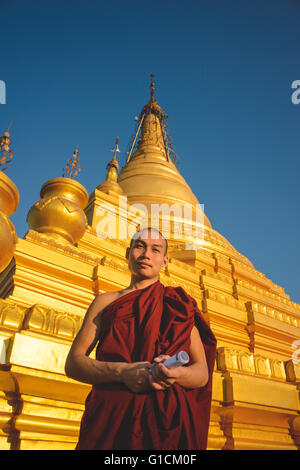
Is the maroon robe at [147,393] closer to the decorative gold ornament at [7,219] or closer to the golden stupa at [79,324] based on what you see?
the golden stupa at [79,324]

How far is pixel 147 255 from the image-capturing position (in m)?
2.18

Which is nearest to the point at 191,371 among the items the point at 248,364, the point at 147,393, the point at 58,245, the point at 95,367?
the point at 147,393

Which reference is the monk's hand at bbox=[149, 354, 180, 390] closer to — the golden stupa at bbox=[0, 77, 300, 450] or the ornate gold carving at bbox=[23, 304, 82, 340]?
the golden stupa at bbox=[0, 77, 300, 450]

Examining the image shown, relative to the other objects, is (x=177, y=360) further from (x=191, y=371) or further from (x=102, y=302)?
(x=102, y=302)

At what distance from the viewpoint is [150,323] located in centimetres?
185

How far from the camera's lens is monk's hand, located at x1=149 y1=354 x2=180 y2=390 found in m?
1.50

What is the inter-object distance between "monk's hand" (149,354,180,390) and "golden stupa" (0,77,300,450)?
1379mm

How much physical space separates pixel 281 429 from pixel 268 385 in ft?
1.98

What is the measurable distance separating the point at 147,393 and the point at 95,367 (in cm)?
29

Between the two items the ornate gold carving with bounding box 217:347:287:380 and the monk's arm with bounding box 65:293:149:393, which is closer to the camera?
the monk's arm with bounding box 65:293:149:393

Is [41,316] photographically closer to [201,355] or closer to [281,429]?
[201,355]

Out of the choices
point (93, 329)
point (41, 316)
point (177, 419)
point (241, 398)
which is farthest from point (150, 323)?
point (241, 398)

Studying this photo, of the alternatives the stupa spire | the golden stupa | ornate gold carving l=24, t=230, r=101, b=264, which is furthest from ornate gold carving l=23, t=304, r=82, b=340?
the stupa spire

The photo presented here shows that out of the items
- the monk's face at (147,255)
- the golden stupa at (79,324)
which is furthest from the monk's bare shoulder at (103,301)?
the golden stupa at (79,324)
